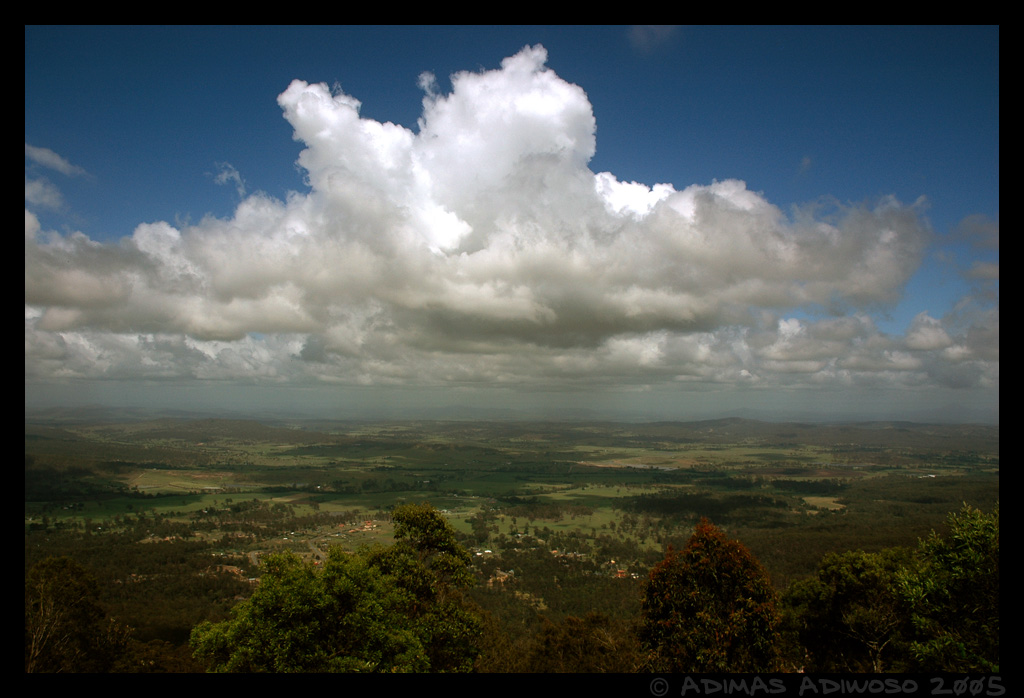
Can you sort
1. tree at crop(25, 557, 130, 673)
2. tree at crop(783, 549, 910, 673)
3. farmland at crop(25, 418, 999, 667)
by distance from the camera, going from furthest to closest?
farmland at crop(25, 418, 999, 667), tree at crop(783, 549, 910, 673), tree at crop(25, 557, 130, 673)

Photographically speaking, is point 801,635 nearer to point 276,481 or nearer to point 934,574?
point 934,574

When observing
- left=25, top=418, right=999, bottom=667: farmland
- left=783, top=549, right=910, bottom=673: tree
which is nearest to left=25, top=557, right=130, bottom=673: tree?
left=25, top=418, right=999, bottom=667: farmland

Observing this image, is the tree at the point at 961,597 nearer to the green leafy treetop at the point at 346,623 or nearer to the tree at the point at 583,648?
the tree at the point at 583,648

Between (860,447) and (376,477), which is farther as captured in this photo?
(860,447)

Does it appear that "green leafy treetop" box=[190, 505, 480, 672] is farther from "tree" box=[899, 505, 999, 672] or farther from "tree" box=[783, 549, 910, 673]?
"tree" box=[783, 549, 910, 673]

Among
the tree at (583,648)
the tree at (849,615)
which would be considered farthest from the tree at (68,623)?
the tree at (849,615)

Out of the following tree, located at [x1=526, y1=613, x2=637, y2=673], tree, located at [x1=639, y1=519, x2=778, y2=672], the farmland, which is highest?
tree, located at [x1=639, y1=519, x2=778, y2=672]
